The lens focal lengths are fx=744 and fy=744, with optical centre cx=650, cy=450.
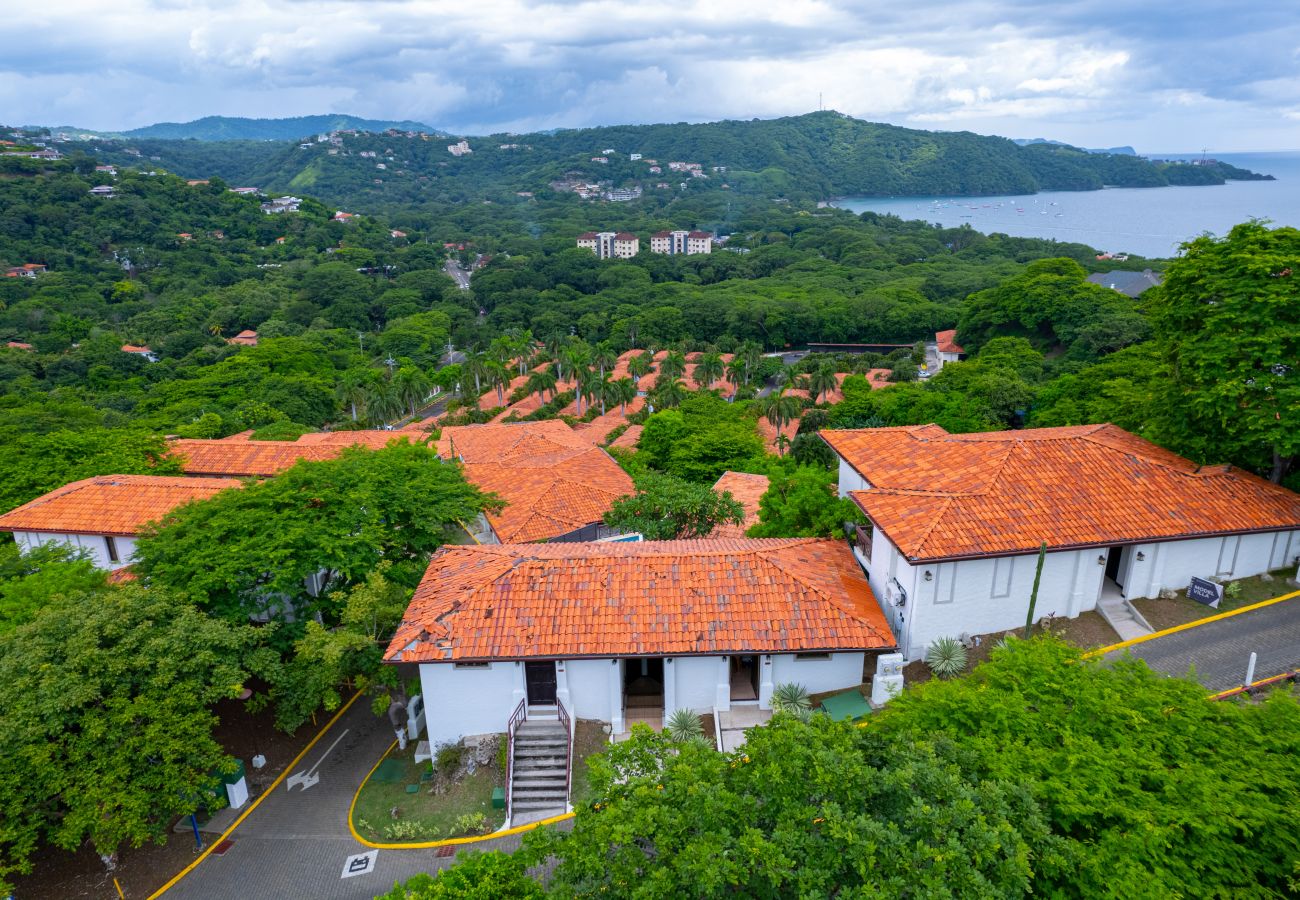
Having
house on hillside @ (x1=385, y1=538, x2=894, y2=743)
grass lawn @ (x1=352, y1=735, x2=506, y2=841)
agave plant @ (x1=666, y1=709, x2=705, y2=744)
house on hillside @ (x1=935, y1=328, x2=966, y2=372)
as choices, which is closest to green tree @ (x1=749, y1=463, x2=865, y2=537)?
house on hillside @ (x1=385, y1=538, x2=894, y2=743)

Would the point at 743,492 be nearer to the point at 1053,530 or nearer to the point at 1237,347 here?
the point at 1053,530

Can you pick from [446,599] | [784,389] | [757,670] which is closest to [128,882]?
[446,599]

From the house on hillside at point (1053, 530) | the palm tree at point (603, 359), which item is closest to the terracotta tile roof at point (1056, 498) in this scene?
the house on hillside at point (1053, 530)

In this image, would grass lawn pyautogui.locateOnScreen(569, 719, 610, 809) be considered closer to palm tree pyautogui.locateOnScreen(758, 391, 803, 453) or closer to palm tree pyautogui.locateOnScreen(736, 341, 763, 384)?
palm tree pyautogui.locateOnScreen(758, 391, 803, 453)

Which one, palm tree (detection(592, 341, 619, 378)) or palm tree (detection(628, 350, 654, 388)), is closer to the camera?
palm tree (detection(628, 350, 654, 388))

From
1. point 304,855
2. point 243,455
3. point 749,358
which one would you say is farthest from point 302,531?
point 749,358

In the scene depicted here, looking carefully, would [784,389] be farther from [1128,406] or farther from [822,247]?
[822,247]
